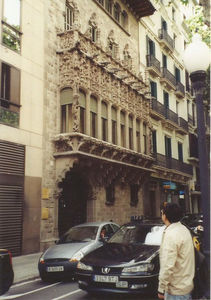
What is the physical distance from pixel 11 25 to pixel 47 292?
11.3 meters

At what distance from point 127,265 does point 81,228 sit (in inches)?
173

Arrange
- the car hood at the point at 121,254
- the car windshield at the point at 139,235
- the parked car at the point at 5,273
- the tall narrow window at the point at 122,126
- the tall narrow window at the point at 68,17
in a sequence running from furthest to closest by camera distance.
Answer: the tall narrow window at the point at 122,126 → the tall narrow window at the point at 68,17 → the car windshield at the point at 139,235 → the car hood at the point at 121,254 → the parked car at the point at 5,273

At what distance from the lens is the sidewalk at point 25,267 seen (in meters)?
10.4

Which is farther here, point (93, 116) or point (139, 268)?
point (93, 116)

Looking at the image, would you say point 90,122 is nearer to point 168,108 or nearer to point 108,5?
point 108,5

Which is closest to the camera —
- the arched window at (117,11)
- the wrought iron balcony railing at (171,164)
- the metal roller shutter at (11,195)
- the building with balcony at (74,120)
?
the metal roller shutter at (11,195)

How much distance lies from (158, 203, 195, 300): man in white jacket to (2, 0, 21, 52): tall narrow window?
1298cm

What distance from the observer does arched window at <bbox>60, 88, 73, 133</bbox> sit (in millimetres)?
17312

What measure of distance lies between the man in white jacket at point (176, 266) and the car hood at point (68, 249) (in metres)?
5.95

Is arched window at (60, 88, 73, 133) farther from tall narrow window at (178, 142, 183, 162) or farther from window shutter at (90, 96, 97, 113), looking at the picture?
tall narrow window at (178, 142, 183, 162)

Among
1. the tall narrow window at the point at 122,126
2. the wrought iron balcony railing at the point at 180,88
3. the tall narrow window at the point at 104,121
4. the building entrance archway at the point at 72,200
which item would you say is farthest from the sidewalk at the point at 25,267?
the wrought iron balcony railing at the point at 180,88

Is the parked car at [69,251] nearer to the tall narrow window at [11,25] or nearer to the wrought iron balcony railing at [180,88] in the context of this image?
the tall narrow window at [11,25]

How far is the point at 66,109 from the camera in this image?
1750 cm

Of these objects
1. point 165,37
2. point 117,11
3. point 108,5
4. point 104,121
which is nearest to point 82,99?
point 104,121
